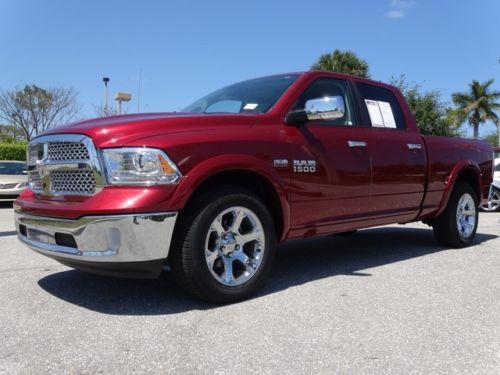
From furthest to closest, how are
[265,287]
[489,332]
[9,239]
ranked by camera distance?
[9,239], [265,287], [489,332]

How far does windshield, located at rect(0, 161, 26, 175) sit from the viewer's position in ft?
48.9

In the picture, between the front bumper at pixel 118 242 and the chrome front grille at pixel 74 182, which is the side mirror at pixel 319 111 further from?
the chrome front grille at pixel 74 182

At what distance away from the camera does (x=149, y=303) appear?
12.4ft

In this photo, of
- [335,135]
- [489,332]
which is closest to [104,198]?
[335,135]

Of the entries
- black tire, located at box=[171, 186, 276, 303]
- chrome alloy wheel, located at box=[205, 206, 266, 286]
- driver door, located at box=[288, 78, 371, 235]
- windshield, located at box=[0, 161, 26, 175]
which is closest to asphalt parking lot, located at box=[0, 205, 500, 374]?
black tire, located at box=[171, 186, 276, 303]

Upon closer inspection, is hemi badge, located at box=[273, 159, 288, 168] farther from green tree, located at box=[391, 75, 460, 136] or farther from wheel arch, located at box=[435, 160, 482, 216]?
green tree, located at box=[391, 75, 460, 136]

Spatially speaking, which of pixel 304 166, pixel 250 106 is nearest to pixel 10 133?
pixel 250 106

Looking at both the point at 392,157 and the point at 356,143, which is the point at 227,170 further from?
the point at 392,157

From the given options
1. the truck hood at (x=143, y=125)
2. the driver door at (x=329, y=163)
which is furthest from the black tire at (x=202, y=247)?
the driver door at (x=329, y=163)

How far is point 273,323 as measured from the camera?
3357 mm

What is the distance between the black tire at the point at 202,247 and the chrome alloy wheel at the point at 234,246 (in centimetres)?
3

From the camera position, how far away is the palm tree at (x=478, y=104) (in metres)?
50.5

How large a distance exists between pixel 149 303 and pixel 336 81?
2738 millimetres

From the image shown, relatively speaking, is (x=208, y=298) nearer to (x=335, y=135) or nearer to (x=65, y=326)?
(x=65, y=326)
